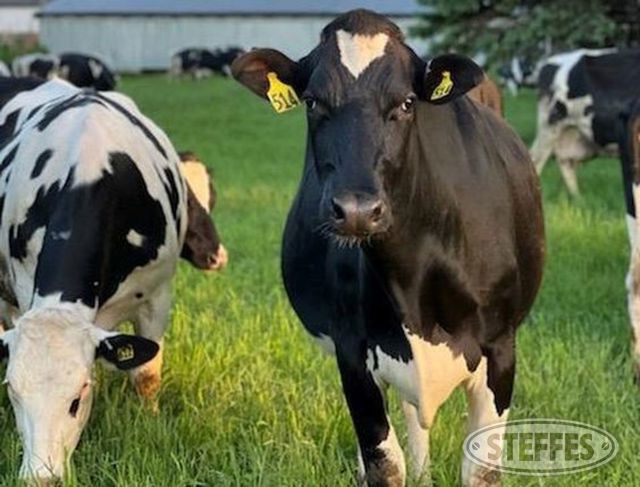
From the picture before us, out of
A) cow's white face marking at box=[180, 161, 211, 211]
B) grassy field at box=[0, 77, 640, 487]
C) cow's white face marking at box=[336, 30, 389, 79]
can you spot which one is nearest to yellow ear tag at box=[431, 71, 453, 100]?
cow's white face marking at box=[336, 30, 389, 79]

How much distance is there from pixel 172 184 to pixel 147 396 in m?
1.07

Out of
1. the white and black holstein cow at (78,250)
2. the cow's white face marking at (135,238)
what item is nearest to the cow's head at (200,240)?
the white and black holstein cow at (78,250)

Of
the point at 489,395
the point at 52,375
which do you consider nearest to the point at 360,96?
the point at 489,395

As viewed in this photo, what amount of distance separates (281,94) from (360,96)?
422 mm

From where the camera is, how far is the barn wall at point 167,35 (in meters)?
56.8

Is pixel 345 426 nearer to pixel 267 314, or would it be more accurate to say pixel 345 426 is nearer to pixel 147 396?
pixel 147 396

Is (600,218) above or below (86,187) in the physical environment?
below

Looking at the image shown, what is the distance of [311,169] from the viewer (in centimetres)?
473

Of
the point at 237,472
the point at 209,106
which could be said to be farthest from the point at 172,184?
the point at 209,106

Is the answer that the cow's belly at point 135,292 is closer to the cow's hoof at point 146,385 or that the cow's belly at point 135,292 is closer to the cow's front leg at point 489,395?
→ the cow's hoof at point 146,385

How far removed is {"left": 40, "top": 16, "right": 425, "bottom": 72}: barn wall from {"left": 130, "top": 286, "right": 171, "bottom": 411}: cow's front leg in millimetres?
51187

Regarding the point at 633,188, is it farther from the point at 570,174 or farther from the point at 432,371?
the point at 570,174

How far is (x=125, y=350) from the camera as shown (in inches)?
175

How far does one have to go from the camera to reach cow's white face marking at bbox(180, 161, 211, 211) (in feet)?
23.4
